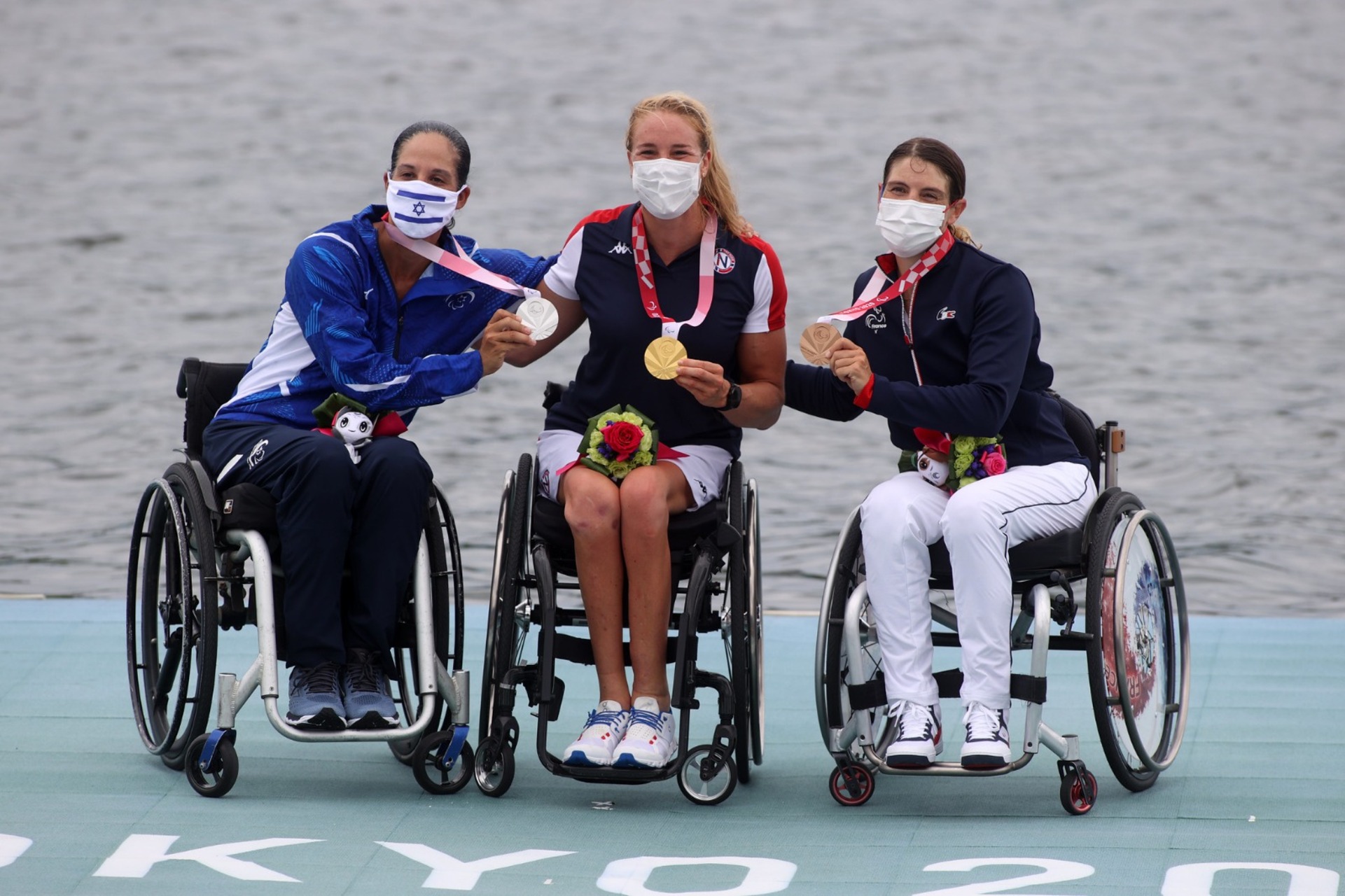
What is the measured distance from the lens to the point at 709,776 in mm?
3908

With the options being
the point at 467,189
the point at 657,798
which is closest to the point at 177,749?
the point at 657,798

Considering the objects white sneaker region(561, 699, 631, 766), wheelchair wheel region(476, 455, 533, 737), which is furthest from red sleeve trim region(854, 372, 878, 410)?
white sneaker region(561, 699, 631, 766)

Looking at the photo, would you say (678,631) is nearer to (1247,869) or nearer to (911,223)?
(911,223)

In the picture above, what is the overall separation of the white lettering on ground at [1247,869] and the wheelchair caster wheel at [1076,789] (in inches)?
13.2

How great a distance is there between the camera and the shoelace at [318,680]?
12.9 feet

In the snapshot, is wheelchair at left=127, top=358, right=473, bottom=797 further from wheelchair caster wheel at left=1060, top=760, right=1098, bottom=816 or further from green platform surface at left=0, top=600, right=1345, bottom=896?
wheelchair caster wheel at left=1060, top=760, right=1098, bottom=816

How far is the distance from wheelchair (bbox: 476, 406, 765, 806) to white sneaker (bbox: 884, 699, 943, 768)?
1.01 ft

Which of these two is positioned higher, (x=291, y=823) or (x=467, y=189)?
(x=467, y=189)

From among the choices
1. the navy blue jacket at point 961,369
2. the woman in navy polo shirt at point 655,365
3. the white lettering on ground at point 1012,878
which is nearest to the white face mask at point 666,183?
the woman in navy polo shirt at point 655,365

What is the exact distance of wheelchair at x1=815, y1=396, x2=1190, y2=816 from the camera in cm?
382

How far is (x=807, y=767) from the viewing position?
426 cm

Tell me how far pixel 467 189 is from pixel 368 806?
50.4 inches

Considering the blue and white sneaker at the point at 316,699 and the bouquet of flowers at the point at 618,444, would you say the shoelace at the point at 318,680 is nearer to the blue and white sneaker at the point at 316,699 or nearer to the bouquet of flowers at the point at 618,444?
the blue and white sneaker at the point at 316,699

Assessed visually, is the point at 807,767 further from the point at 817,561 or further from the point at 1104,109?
the point at 1104,109
